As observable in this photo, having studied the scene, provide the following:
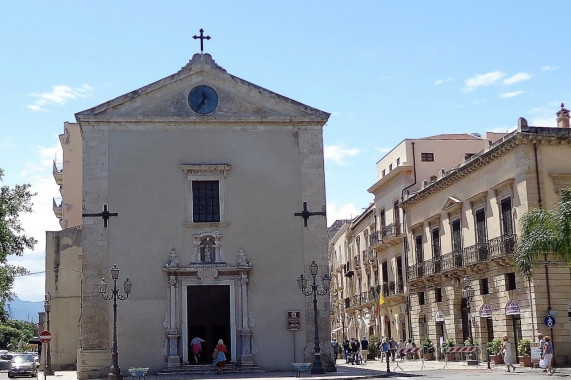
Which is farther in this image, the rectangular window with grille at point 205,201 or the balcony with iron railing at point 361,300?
the balcony with iron railing at point 361,300

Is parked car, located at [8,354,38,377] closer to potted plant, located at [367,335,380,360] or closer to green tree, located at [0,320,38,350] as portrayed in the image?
potted plant, located at [367,335,380,360]

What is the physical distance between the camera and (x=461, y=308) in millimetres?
41031

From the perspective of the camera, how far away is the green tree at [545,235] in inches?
1041

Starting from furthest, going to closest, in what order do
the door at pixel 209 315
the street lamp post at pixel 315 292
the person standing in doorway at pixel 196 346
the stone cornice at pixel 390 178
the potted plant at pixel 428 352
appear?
the stone cornice at pixel 390 178 < the potted plant at pixel 428 352 < the door at pixel 209 315 < the person standing in doorway at pixel 196 346 < the street lamp post at pixel 315 292

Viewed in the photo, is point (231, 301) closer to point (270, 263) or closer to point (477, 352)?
point (270, 263)

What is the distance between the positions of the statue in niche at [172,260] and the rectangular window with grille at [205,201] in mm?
1525

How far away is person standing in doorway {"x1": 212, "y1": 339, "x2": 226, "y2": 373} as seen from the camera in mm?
28719

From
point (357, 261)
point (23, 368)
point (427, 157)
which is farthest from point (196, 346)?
point (357, 261)

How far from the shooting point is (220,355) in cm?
2877

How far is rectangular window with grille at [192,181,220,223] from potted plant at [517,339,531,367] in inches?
520

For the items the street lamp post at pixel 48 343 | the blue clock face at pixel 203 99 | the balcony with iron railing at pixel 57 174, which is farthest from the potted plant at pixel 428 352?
the balcony with iron railing at pixel 57 174

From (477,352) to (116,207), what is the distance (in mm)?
17917

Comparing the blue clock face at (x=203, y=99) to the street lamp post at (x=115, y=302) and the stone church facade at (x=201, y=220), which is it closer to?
the stone church facade at (x=201, y=220)

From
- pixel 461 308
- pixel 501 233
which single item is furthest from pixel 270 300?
pixel 461 308
